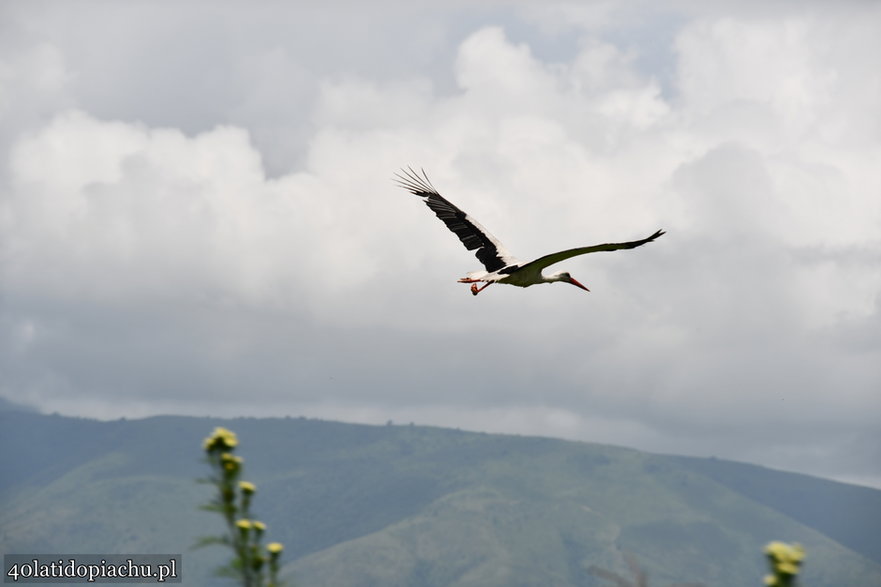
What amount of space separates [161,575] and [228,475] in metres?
26.3

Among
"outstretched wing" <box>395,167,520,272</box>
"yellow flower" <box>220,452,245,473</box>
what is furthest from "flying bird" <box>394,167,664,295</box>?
"yellow flower" <box>220,452,245,473</box>

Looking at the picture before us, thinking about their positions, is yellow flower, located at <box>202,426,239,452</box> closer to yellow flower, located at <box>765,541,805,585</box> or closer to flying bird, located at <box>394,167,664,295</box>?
yellow flower, located at <box>765,541,805,585</box>

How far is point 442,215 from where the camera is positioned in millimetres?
42062

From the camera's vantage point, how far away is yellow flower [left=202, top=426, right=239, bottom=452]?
10.4 meters

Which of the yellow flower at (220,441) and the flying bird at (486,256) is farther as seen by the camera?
the flying bird at (486,256)

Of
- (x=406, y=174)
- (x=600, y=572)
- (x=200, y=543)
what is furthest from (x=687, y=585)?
(x=406, y=174)

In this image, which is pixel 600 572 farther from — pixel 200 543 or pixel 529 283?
pixel 529 283

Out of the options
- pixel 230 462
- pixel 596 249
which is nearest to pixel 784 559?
pixel 230 462

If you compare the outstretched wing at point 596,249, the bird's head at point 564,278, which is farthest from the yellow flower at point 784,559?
the bird's head at point 564,278

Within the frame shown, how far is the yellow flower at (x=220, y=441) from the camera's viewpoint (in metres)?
10.4

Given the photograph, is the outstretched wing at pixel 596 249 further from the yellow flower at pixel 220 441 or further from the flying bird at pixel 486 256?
the yellow flower at pixel 220 441

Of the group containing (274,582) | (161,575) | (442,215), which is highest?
(442,215)

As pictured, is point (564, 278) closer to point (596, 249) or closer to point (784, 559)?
point (596, 249)

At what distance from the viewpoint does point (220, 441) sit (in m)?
10.5
